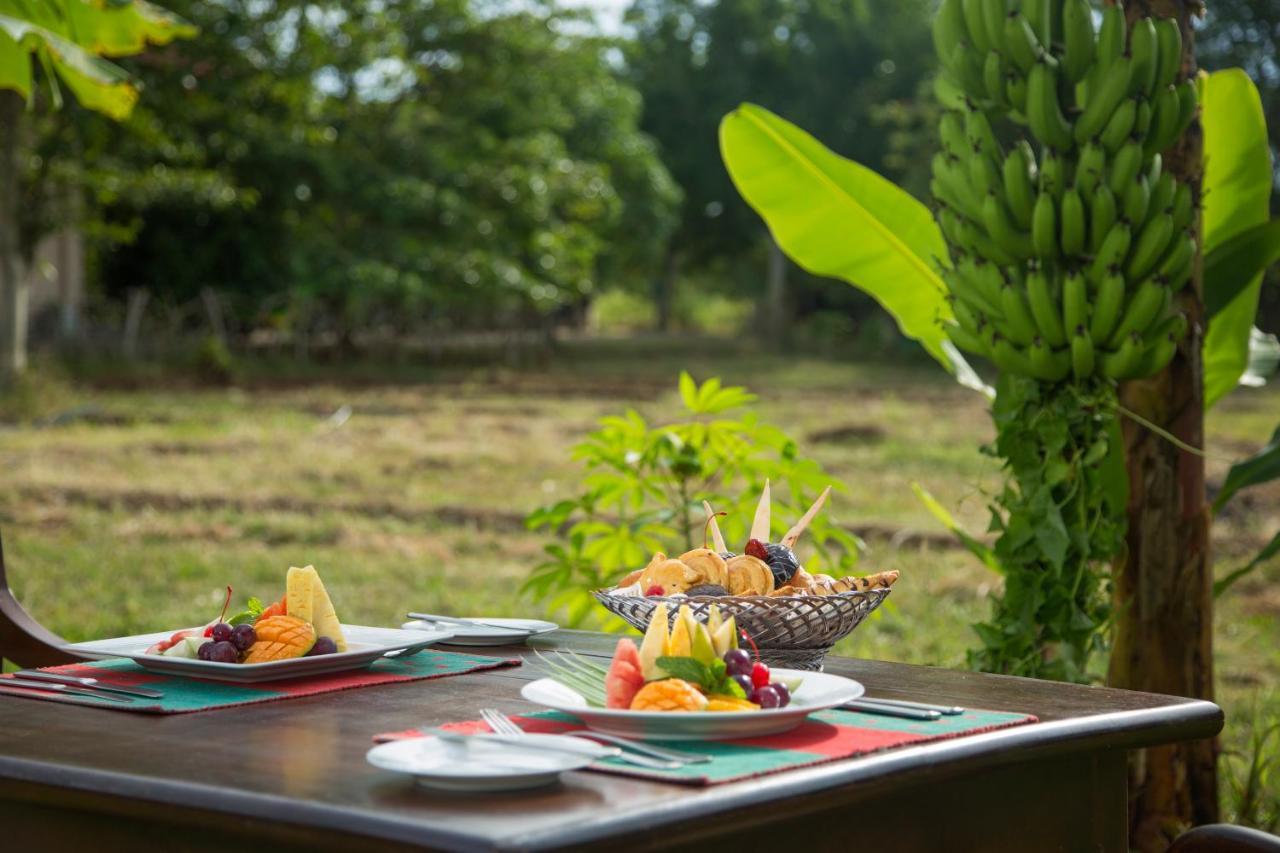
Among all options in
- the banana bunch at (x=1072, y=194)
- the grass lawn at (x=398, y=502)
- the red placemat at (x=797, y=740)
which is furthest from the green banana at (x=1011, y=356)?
the red placemat at (x=797, y=740)

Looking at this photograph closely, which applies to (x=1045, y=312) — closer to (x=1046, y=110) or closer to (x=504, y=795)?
(x=1046, y=110)

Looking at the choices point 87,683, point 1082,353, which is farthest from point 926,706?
point 1082,353

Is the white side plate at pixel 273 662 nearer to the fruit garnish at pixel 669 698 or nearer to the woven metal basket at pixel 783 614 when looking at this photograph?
the woven metal basket at pixel 783 614

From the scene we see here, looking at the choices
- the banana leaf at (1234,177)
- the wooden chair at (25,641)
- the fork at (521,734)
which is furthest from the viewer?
the banana leaf at (1234,177)

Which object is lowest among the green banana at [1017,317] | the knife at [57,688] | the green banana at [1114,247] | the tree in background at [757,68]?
the knife at [57,688]

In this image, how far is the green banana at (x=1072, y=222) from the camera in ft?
12.2

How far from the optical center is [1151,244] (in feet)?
12.2

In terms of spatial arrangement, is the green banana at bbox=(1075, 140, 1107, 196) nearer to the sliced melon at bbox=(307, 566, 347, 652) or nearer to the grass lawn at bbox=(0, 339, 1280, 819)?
the grass lawn at bbox=(0, 339, 1280, 819)

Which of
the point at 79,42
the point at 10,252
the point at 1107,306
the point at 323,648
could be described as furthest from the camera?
the point at 10,252

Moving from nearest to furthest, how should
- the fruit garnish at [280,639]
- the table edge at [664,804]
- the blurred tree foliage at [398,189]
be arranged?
the table edge at [664,804] → the fruit garnish at [280,639] → the blurred tree foliage at [398,189]

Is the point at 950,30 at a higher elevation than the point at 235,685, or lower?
higher

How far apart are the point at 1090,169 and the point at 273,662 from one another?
7.96ft

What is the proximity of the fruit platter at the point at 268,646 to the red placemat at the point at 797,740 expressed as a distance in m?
0.37

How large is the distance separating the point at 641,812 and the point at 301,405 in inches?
675
